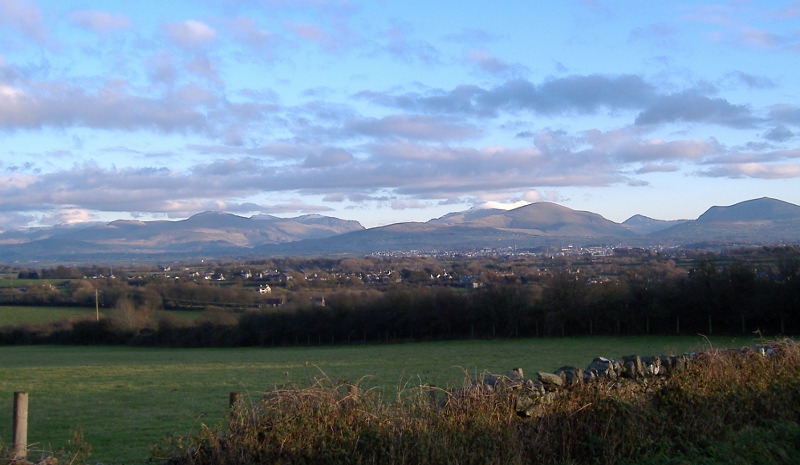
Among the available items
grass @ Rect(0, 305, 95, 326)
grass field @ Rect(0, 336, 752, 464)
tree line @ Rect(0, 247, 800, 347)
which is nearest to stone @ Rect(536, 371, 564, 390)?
grass field @ Rect(0, 336, 752, 464)

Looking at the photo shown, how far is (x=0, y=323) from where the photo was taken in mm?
73625

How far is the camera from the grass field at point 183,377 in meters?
16.5

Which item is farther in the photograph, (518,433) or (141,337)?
(141,337)

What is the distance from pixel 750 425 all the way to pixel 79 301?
9389 centimetres

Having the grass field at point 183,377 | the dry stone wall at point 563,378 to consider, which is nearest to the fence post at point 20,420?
the grass field at point 183,377

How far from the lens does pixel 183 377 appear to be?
112ft

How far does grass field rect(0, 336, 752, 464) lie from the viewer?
648 inches

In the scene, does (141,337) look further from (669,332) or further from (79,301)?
(669,332)

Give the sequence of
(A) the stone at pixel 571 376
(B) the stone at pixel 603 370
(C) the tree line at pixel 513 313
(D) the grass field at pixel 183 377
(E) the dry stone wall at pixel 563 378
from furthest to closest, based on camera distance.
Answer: (C) the tree line at pixel 513 313 < (D) the grass field at pixel 183 377 < (B) the stone at pixel 603 370 < (A) the stone at pixel 571 376 < (E) the dry stone wall at pixel 563 378

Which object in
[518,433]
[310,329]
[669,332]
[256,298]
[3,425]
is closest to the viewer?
[518,433]

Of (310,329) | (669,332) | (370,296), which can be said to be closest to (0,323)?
(310,329)

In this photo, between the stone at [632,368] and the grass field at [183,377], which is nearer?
the stone at [632,368]

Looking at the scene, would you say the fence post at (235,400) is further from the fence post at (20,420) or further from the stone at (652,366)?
the stone at (652,366)

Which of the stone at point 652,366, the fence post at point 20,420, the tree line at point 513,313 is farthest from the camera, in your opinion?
the tree line at point 513,313
